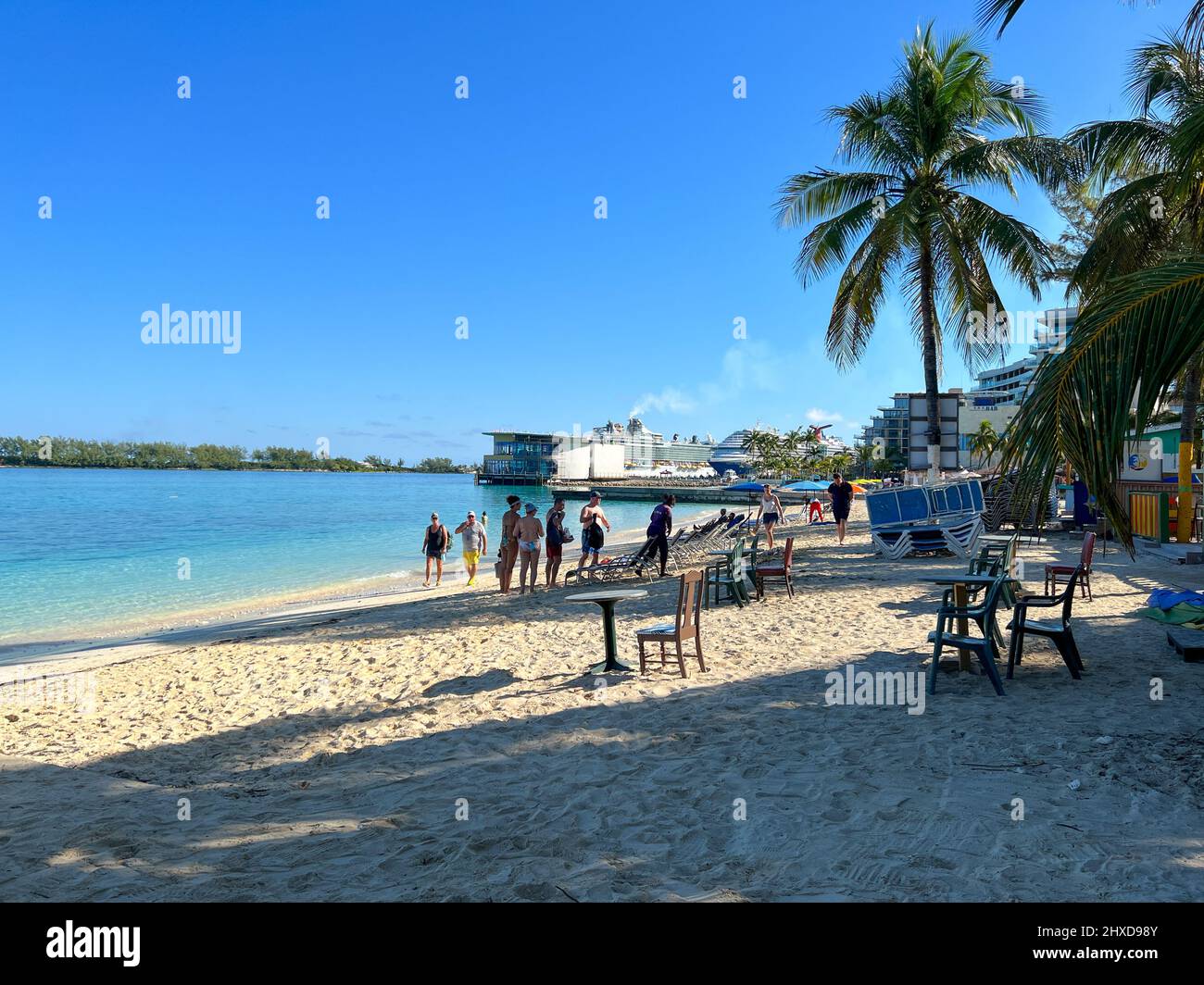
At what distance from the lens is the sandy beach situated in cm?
317

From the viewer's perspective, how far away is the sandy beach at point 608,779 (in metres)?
3.17

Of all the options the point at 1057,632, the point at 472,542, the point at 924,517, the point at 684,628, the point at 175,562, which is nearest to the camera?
the point at 1057,632

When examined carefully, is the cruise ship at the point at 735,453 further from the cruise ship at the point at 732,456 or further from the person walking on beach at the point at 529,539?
the person walking on beach at the point at 529,539

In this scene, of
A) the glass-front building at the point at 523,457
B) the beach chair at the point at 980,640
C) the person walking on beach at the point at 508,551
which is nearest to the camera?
the beach chair at the point at 980,640

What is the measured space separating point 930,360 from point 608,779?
13.9 m

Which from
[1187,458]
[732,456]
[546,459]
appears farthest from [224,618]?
[732,456]

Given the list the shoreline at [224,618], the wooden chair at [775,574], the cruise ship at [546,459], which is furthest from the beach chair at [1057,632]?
the cruise ship at [546,459]

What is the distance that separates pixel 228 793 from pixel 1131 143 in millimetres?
15271

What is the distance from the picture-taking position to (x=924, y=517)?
573 inches

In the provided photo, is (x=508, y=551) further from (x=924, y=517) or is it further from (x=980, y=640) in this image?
(x=980, y=640)

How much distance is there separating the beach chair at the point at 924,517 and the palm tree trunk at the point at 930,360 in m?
1.06

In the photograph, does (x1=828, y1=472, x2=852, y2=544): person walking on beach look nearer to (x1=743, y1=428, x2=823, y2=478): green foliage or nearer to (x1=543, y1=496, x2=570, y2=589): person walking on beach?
(x1=543, y1=496, x2=570, y2=589): person walking on beach

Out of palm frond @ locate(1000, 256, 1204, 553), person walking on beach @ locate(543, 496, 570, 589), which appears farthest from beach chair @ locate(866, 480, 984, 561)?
palm frond @ locate(1000, 256, 1204, 553)
